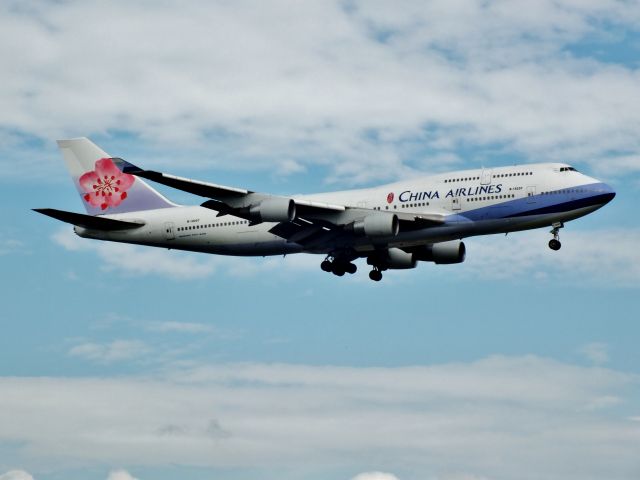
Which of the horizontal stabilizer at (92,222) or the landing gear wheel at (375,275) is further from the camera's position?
the landing gear wheel at (375,275)

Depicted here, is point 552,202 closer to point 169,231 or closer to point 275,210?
point 275,210

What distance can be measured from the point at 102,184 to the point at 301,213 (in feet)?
52.5

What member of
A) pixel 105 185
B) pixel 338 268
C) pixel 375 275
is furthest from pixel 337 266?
pixel 105 185

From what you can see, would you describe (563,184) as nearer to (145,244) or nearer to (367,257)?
(367,257)

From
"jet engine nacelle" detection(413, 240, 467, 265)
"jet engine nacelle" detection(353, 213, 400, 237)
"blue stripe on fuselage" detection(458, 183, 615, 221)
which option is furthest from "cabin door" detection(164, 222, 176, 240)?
Result: "blue stripe on fuselage" detection(458, 183, 615, 221)

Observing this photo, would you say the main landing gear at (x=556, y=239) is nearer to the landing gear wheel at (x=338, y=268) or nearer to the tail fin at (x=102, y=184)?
the landing gear wheel at (x=338, y=268)

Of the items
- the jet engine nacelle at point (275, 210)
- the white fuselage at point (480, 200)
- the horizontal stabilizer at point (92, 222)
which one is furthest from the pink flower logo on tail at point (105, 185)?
the jet engine nacelle at point (275, 210)

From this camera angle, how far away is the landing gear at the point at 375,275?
203 ft

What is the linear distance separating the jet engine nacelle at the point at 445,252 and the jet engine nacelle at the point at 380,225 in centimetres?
740

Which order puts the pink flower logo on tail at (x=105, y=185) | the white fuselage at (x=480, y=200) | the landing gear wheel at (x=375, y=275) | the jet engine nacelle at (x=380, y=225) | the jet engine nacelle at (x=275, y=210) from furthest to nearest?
the pink flower logo on tail at (x=105, y=185)
the landing gear wheel at (x=375, y=275)
the jet engine nacelle at (x=380, y=225)
the white fuselage at (x=480, y=200)
the jet engine nacelle at (x=275, y=210)

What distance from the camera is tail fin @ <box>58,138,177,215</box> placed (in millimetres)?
64500

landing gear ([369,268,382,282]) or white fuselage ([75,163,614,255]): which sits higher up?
white fuselage ([75,163,614,255])

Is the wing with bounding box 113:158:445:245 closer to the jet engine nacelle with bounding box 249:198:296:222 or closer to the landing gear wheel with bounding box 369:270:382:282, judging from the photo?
the jet engine nacelle with bounding box 249:198:296:222

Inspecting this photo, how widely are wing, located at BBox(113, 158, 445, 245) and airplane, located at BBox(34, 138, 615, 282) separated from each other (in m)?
0.05
